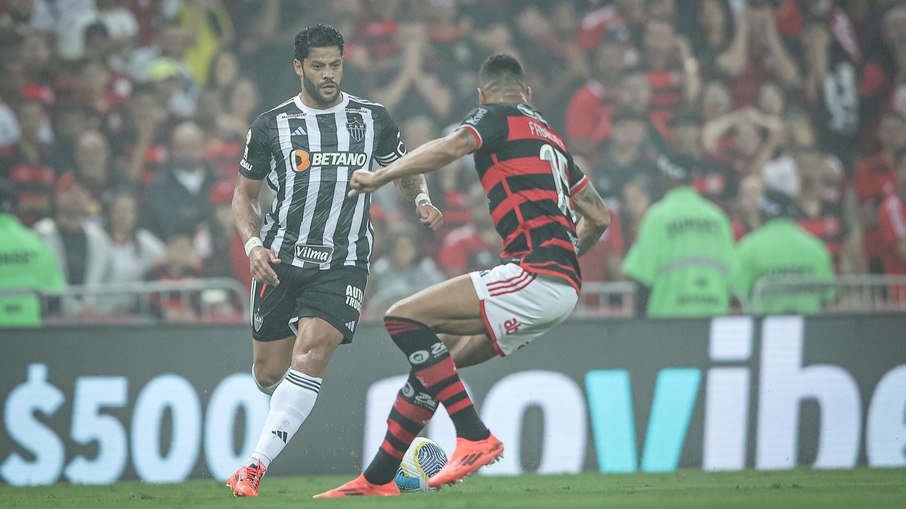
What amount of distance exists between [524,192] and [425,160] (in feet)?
1.96

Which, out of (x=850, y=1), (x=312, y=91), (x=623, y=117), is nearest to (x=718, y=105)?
(x=623, y=117)

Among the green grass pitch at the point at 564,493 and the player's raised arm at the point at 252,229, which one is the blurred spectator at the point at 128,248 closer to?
the green grass pitch at the point at 564,493

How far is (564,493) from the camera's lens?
24.3ft

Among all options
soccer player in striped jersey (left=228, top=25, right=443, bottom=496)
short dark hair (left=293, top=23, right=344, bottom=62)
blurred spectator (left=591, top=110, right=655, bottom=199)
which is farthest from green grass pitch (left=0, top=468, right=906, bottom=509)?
blurred spectator (left=591, top=110, right=655, bottom=199)

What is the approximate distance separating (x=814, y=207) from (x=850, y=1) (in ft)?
12.2

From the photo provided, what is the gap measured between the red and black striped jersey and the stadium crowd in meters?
4.52

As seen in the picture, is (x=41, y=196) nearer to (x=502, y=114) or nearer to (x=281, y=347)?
(x=281, y=347)

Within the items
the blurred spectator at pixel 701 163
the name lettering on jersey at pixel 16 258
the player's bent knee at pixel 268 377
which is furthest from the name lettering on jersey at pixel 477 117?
the name lettering on jersey at pixel 16 258

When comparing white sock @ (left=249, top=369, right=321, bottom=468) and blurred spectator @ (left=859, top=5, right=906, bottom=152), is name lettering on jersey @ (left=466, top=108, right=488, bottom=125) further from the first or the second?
blurred spectator @ (left=859, top=5, right=906, bottom=152)

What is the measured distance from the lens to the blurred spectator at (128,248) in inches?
476

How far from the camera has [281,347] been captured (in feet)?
26.3

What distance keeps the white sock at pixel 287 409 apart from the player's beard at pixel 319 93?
5.20ft

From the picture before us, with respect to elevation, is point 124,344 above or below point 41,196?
below

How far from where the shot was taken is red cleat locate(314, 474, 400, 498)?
23.4ft
